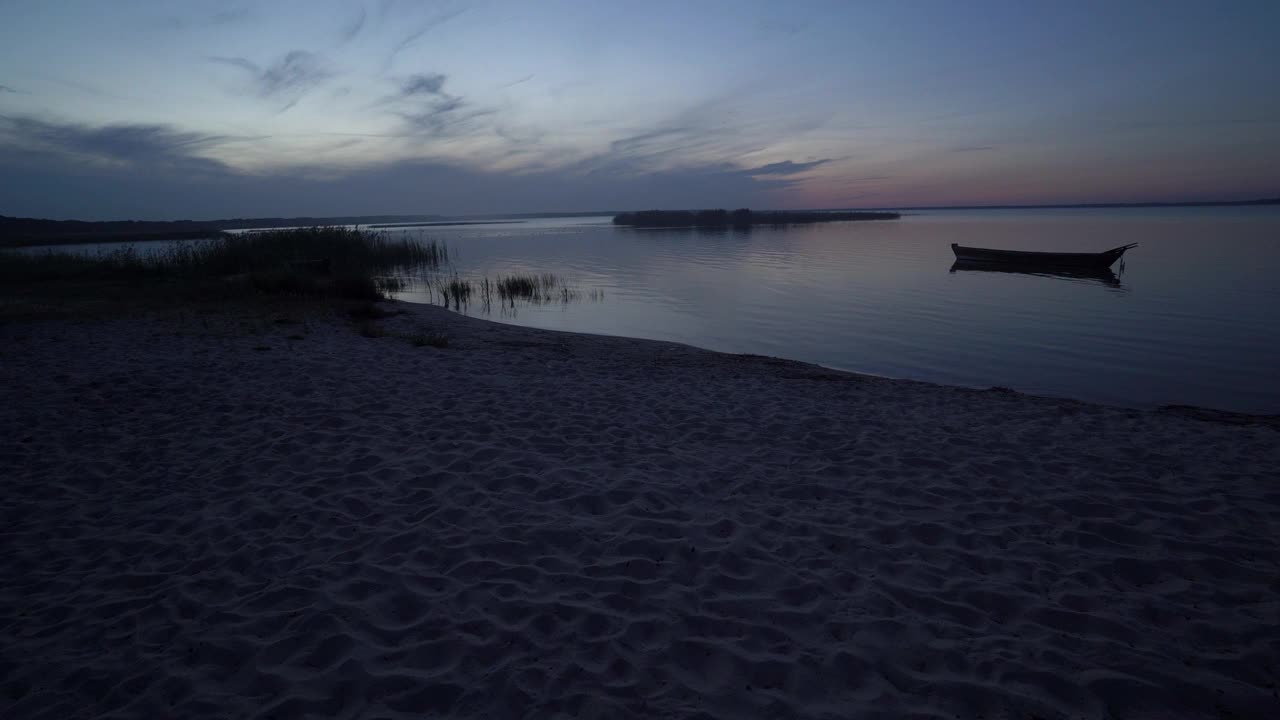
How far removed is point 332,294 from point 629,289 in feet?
41.0

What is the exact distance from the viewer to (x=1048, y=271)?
3231 centimetres

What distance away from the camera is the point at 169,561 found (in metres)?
4.30

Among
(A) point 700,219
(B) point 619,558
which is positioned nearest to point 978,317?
(B) point 619,558

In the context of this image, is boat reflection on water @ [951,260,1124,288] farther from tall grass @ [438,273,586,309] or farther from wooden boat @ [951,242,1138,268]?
tall grass @ [438,273,586,309]

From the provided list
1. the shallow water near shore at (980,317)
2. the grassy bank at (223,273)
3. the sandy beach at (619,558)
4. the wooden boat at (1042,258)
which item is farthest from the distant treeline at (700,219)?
the sandy beach at (619,558)

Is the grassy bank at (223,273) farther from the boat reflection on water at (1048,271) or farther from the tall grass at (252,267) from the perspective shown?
the boat reflection on water at (1048,271)

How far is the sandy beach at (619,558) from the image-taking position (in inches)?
126

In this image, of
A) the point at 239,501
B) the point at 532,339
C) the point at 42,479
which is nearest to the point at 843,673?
the point at 239,501

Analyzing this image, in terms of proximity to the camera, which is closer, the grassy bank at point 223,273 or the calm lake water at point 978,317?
the calm lake water at point 978,317

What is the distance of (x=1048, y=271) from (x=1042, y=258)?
2.62 feet

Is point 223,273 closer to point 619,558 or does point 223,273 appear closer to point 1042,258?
point 619,558

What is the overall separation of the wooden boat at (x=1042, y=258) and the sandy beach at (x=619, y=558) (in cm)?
2789

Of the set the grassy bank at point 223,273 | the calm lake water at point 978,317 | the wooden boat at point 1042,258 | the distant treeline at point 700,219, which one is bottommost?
the calm lake water at point 978,317

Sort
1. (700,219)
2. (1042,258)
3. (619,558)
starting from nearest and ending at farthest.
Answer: (619,558)
(1042,258)
(700,219)
